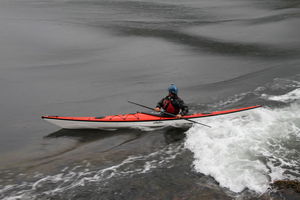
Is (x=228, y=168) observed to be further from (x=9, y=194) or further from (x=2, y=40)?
(x=2, y=40)

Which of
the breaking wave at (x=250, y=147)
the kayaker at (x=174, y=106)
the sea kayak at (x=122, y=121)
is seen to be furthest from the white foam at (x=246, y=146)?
the kayaker at (x=174, y=106)

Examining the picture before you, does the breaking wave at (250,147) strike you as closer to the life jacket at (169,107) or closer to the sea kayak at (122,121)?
the sea kayak at (122,121)

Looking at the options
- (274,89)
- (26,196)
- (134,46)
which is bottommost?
(26,196)

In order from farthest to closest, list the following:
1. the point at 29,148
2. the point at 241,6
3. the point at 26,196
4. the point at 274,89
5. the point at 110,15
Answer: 1. the point at 241,6
2. the point at 110,15
3. the point at 274,89
4. the point at 29,148
5. the point at 26,196

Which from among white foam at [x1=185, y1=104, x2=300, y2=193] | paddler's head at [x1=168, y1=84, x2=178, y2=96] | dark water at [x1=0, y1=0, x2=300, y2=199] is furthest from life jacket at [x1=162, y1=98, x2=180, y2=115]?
white foam at [x1=185, y1=104, x2=300, y2=193]

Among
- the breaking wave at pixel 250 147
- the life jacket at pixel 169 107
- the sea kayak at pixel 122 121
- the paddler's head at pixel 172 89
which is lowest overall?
the breaking wave at pixel 250 147

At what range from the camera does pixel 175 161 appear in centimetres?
893

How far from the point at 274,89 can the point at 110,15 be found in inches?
692

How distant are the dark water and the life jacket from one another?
2.19 ft

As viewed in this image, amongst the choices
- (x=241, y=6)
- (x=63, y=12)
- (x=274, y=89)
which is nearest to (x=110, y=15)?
(x=63, y=12)

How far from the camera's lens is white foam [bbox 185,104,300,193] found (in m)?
8.02

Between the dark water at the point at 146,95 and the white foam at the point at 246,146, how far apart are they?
0.11 feet

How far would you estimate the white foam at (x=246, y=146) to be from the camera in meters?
8.02

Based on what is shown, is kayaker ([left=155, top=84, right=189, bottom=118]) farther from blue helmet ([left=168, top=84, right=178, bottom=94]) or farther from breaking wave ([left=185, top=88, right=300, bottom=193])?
breaking wave ([left=185, top=88, right=300, bottom=193])
